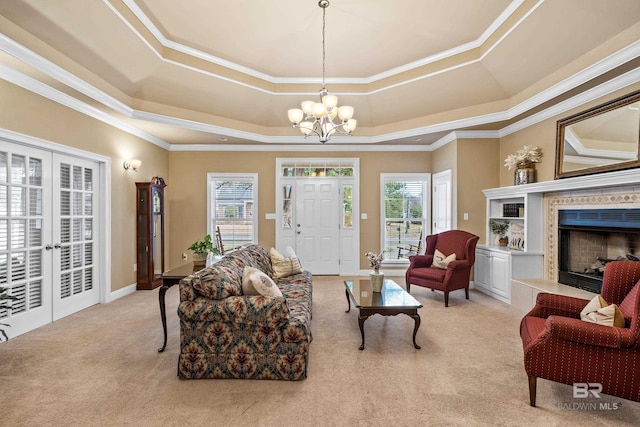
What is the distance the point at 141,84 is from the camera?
4566 millimetres

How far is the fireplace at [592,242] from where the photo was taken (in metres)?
3.48

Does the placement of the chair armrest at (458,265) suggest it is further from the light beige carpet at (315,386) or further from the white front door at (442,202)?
the white front door at (442,202)

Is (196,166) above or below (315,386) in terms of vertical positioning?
above

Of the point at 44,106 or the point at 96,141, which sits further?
the point at 96,141

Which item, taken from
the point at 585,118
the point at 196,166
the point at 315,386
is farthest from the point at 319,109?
the point at 196,166

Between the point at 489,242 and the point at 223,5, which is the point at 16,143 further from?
the point at 489,242

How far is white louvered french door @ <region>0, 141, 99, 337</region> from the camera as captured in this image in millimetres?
3359

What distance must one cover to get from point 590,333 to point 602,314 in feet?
1.21

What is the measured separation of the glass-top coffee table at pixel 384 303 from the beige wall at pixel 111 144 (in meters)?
3.66

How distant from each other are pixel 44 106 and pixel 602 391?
5586 mm

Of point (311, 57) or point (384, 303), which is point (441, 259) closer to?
point (384, 303)

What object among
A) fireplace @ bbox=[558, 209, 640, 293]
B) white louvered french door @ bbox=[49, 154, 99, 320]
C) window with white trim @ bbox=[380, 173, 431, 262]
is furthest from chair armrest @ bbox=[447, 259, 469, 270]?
white louvered french door @ bbox=[49, 154, 99, 320]

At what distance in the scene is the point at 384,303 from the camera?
3209 millimetres

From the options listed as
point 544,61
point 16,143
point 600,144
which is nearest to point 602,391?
point 600,144
